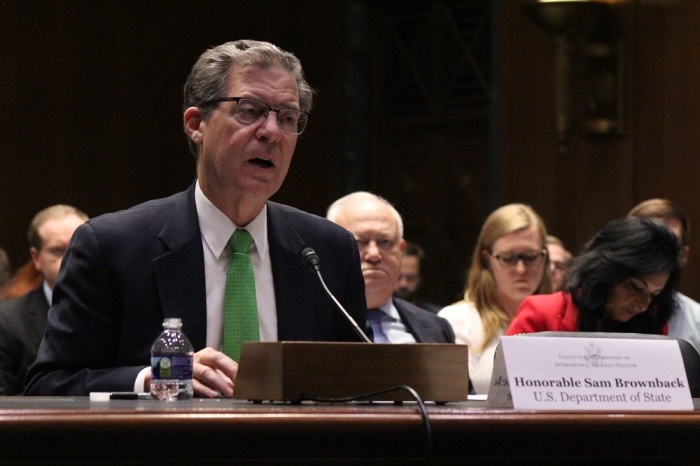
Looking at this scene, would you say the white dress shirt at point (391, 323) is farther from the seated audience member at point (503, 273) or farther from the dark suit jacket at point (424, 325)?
the seated audience member at point (503, 273)

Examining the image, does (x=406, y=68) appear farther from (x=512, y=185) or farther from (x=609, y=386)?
(x=609, y=386)

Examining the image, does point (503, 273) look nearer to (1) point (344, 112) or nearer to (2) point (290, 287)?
(2) point (290, 287)

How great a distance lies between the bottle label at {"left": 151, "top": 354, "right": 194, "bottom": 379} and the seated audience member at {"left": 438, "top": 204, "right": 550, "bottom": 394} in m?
3.03

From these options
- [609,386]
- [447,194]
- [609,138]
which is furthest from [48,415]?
[447,194]

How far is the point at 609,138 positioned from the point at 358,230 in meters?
2.34

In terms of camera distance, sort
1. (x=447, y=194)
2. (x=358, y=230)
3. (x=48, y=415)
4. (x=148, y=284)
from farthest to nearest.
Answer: (x=447, y=194), (x=358, y=230), (x=148, y=284), (x=48, y=415)

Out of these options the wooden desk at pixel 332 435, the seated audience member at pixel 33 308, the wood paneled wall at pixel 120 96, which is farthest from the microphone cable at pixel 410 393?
the wood paneled wall at pixel 120 96

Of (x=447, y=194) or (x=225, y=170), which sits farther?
(x=447, y=194)

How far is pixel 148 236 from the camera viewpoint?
293 cm

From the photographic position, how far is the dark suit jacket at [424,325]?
503 centimetres

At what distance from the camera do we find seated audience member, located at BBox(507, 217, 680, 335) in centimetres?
438

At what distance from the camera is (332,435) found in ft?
5.92

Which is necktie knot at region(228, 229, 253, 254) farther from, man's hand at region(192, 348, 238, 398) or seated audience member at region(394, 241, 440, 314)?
seated audience member at region(394, 241, 440, 314)

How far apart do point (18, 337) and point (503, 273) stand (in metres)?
2.14
